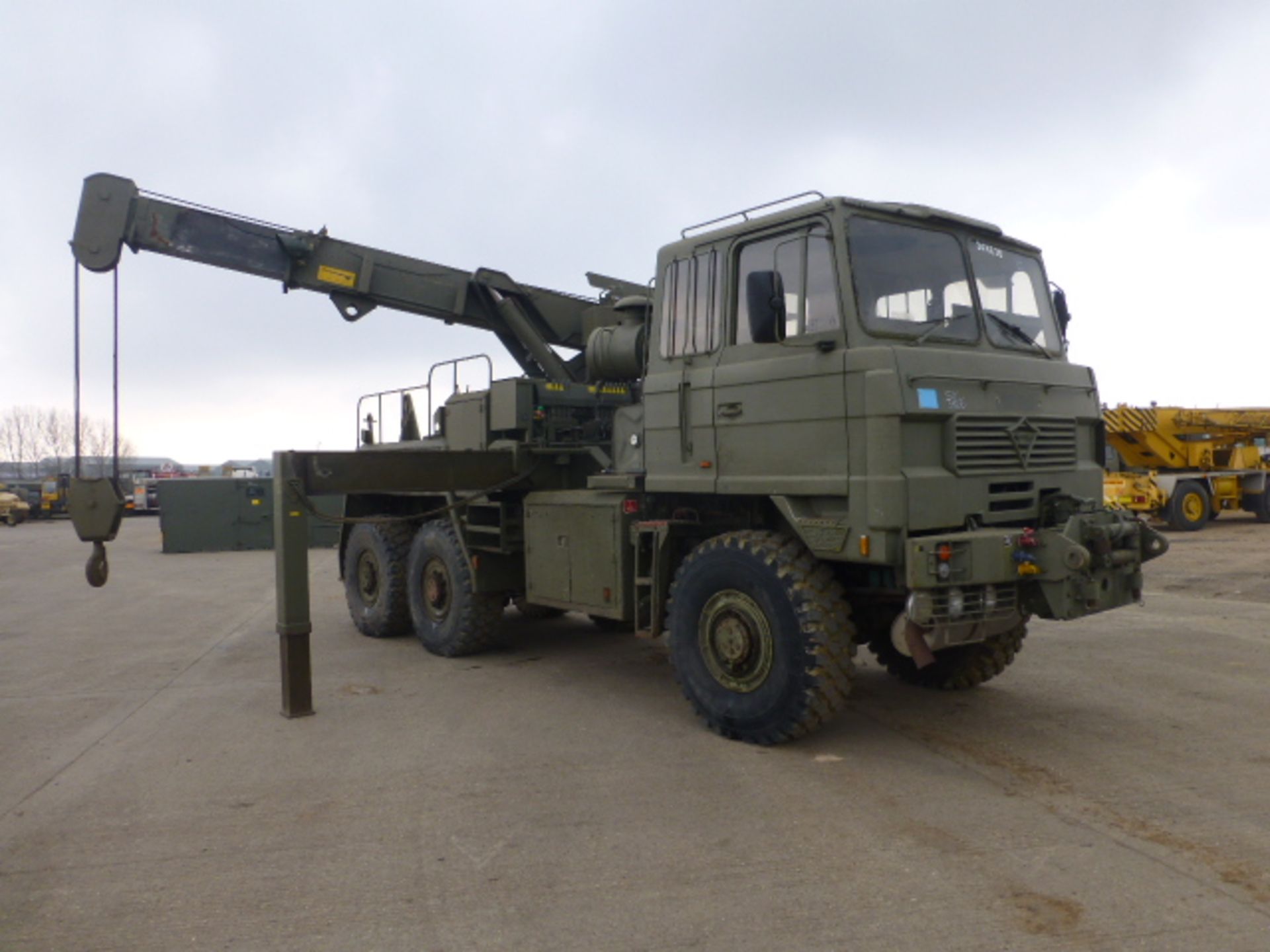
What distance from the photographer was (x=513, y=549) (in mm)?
8234

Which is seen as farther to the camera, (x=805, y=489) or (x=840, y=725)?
(x=840, y=725)

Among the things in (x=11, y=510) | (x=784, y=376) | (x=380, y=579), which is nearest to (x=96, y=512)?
(x=380, y=579)

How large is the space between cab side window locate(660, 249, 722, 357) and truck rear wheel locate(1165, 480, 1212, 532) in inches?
704

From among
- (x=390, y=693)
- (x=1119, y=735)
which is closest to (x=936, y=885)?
(x=1119, y=735)

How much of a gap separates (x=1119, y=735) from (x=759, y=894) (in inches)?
122

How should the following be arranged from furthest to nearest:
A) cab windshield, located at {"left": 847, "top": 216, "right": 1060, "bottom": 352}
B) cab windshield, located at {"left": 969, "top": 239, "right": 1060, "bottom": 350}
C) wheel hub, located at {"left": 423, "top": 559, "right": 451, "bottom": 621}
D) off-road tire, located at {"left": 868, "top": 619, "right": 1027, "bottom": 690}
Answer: wheel hub, located at {"left": 423, "top": 559, "right": 451, "bottom": 621}, off-road tire, located at {"left": 868, "top": 619, "right": 1027, "bottom": 690}, cab windshield, located at {"left": 969, "top": 239, "right": 1060, "bottom": 350}, cab windshield, located at {"left": 847, "top": 216, "right": 1060, "bottom": 352}

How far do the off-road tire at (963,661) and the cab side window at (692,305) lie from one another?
2314 mm

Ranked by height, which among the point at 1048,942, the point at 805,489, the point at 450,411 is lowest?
the point at 1048,942

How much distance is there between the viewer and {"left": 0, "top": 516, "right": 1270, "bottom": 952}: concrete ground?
3500 millimetres

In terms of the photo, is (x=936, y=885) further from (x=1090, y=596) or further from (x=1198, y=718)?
(x=1198, y=718)

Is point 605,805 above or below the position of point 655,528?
below

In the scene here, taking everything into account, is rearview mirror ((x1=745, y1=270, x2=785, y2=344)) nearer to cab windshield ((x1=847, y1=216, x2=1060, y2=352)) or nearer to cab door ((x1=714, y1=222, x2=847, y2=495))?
cab door ((x1=714, y1=222, x2=847, y2=495))

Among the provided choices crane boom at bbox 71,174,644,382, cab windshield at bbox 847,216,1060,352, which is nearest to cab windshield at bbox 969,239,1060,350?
cab windshield at bbox 847,216,1060,352

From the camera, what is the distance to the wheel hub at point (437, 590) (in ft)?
29.0
